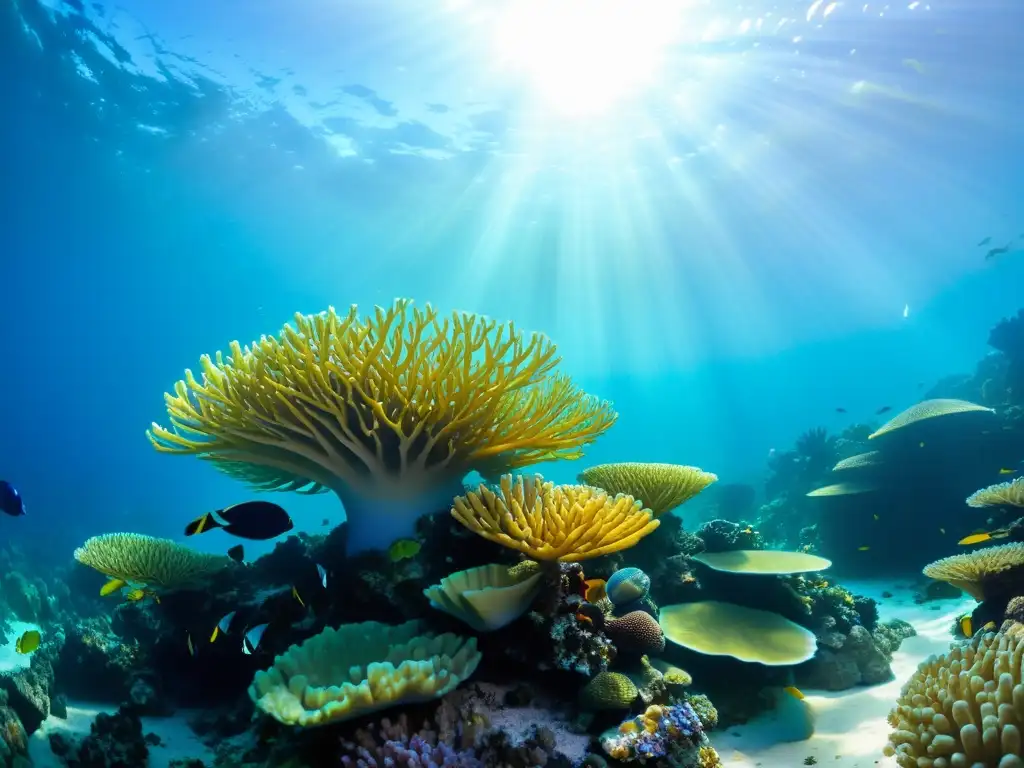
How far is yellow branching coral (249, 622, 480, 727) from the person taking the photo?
114 inches

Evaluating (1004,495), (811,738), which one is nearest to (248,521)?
(811,738)

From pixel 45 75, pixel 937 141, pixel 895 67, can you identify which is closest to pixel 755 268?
pixel 937 141

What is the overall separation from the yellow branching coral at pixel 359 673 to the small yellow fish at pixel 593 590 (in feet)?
3.16

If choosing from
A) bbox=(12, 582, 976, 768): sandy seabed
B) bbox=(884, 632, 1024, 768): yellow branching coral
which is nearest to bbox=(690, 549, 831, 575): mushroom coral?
bbox=(12, 582, 976, 768): sandy seabed

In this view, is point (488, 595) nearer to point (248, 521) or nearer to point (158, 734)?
point (248, 521)

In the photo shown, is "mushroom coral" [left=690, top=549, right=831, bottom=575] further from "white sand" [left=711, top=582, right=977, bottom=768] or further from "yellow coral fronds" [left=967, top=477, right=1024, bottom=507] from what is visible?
"yellow coral fronds" [left=967, top=477, right=1024, bottom=507]

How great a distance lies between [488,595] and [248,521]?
6.18 ft

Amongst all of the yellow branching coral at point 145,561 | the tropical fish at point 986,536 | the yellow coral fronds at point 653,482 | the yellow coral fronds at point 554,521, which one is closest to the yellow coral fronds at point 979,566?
the tropical fish at point 986,536

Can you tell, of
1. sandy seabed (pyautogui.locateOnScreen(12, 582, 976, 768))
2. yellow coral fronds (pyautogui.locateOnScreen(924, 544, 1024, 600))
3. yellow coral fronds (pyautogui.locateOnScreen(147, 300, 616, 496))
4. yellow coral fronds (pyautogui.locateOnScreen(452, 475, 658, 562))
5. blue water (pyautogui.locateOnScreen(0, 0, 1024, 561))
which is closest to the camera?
yellow coral fronds (pyautogui.locateOnScreen(452, 475, 658, 562))

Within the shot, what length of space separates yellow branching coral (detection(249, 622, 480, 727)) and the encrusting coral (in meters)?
0.18

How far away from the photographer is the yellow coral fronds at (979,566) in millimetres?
4898

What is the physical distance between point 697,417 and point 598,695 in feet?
372

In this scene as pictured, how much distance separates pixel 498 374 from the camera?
4.12 metres

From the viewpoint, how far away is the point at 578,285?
50.8 meters
